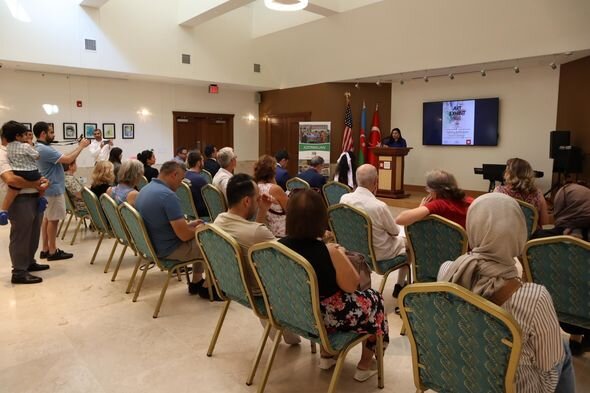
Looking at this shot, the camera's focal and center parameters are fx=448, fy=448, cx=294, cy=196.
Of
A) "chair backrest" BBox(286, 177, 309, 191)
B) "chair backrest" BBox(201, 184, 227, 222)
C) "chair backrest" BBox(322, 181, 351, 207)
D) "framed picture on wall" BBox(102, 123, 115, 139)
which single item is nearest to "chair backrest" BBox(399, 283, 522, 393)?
"chair backrest" BBox(201, 184, 227, 222)

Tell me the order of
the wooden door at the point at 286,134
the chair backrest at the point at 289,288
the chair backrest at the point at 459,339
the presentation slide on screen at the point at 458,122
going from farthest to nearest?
1. the wooden door at the point at 286,134
2. the presentation slide on screen at the point at 458,122
3. the chair backrest at the point at 289,288
4. the chair backrest at the point at 459,339

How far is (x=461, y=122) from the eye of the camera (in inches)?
387

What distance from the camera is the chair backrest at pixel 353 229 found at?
3174 mm

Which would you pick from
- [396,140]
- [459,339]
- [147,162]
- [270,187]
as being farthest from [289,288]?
[396,140]

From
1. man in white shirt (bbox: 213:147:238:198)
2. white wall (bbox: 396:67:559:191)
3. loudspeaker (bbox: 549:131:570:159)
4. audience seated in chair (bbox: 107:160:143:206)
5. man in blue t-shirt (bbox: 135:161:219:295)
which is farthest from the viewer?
white wall (bbox: 396:67:559:191)

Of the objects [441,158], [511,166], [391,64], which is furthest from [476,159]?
[511,166]

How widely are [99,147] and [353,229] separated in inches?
302

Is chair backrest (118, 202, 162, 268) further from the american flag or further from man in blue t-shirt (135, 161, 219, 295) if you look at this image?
the american flag

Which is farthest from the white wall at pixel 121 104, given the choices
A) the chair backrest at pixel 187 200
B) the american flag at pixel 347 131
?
the chair backrest at pixel 187 200

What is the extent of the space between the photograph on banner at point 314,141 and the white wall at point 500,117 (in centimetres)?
182

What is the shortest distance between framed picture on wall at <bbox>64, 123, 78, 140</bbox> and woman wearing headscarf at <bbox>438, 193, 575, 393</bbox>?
32.0 feet

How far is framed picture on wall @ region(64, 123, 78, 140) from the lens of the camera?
9688 millimetres

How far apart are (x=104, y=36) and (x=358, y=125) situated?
5.97 metres

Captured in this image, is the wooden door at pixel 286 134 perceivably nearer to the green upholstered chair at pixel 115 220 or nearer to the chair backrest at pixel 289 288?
the green upholstered chair at pixel 115 220
